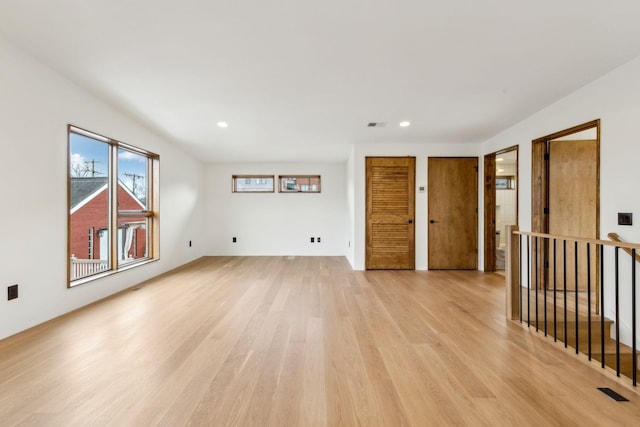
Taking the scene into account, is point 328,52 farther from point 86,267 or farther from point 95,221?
point 86,267

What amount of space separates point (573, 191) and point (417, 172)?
87.9 inches

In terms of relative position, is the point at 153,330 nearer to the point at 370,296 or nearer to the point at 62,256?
the point at 62,256

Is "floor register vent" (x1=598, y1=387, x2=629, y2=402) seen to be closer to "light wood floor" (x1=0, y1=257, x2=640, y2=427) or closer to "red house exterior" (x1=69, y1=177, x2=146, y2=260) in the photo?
"light wood floor" (x1=0, y1=257, x2=640, y2=427)

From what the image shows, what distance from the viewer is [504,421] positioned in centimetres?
145

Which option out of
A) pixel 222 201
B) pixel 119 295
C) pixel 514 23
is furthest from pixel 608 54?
pixel 222 201

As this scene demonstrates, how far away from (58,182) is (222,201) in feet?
13.8

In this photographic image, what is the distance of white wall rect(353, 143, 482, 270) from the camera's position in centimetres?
530

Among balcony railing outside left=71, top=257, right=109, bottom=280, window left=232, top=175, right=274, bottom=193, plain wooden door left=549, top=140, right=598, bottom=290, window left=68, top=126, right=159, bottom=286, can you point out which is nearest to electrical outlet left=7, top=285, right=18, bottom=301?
window left=68, top=126, right=159, bottom=286

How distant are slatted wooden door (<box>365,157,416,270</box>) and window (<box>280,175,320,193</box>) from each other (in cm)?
204

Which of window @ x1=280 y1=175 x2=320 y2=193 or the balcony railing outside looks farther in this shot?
window @ x1=280 y1=175 x2=320 y2=193

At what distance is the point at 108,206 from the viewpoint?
3.76 m

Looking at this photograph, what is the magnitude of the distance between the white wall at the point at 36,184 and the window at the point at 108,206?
0.50 feet

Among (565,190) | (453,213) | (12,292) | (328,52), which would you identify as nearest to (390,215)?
(453,213)

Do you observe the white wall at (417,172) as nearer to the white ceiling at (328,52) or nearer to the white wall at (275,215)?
the white ceiling at (328,52)
